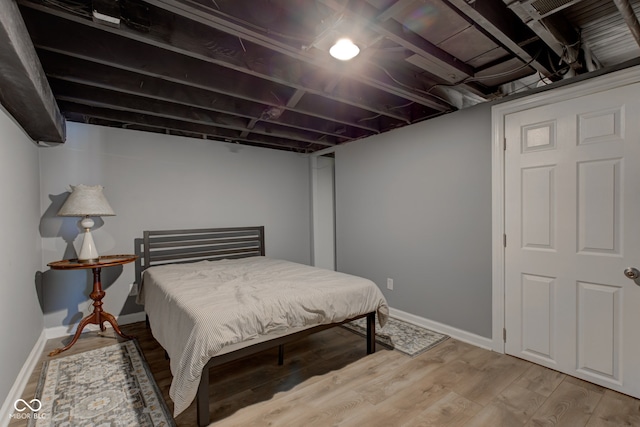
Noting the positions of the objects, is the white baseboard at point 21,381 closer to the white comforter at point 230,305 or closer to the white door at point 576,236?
the white comforter at point 230,305

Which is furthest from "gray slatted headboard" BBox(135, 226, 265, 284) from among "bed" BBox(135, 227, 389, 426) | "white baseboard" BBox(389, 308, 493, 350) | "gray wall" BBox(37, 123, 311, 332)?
"white baseboard" BBox(389, 308, 493, 350)

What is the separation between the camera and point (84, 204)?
2771 millimetres

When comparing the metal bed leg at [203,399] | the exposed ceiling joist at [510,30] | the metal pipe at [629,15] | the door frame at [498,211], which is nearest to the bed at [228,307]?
the metal bed leg at [203,399]

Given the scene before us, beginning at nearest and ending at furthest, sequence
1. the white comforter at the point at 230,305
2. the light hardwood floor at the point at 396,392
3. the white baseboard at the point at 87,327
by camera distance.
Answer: the white comforter at the point at 230,305
the light hardwood floor at the point at 396,392
the white baseboard at the point at 87,327

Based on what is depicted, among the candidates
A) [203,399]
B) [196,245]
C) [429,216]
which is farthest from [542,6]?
[196,245]

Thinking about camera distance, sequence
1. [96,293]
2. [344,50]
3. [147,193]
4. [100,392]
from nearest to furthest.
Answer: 1. [344,50]
2. [100,392]
3. [96,293]
4. [147,193]

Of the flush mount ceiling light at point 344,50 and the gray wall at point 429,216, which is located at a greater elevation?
the flush mount ceiling light at point 344,50

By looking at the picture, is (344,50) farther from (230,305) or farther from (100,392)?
(100,392)

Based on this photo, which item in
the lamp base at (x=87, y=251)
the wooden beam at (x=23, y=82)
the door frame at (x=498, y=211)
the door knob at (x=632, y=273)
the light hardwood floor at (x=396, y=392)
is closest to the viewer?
the wooden beam at (x=23, y=82)

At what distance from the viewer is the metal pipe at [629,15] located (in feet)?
4.78

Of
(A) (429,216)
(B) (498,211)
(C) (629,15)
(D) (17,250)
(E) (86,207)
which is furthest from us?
(A) (429,216)

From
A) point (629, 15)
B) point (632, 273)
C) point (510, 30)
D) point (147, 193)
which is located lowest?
point (632, 273)

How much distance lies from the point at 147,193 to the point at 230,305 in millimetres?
2356

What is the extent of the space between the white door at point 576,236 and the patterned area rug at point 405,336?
0.67 meters
